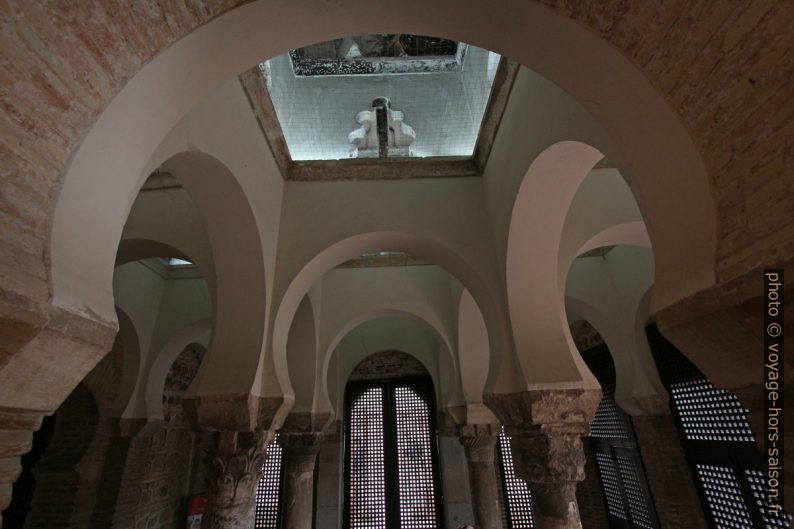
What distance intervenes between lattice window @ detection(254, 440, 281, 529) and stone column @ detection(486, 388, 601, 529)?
8.62m

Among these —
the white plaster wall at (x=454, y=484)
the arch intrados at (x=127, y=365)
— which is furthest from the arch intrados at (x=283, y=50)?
the white plaster wall at (x=454, y=484)

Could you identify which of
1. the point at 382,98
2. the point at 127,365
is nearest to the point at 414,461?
the point at 127,365

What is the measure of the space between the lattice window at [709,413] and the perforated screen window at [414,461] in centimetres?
614

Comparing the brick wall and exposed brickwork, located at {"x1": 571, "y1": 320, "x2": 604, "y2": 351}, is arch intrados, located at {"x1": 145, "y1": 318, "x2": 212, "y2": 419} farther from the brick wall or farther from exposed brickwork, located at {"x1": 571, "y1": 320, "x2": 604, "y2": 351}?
exposed brickwork, located at {"x1": 571, "y1": 320, "x2": 604, "y2": 351}

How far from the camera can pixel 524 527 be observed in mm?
10234

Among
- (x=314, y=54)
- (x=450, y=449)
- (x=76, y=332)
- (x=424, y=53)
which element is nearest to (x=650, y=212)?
(x=76, y=332)

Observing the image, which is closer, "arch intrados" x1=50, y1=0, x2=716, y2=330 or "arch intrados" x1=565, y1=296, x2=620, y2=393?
"arch intrados" x1=50, y1=0, x2=716, y2=330

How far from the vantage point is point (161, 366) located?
7.30m

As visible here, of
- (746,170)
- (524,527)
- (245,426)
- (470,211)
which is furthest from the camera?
(524,527)

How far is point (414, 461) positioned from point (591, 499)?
14.5 feet

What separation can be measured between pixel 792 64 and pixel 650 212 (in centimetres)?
81

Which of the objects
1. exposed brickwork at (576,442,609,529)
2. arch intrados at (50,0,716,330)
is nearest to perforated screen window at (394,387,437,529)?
exposed brickwork at (576,442,609,529)

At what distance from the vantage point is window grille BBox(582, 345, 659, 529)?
319 inches

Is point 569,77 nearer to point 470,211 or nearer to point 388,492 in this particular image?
point 470,211
